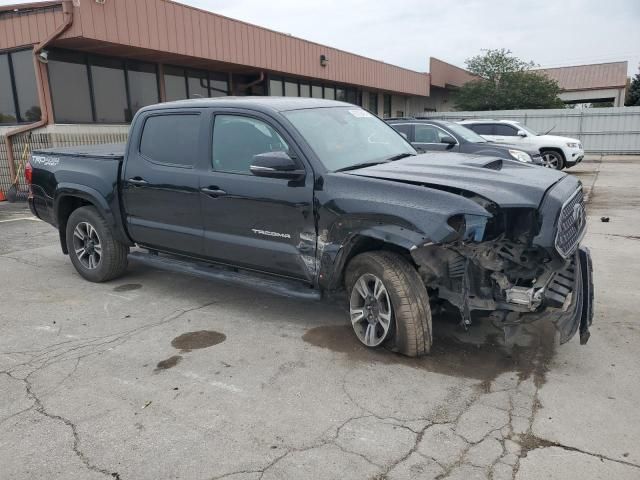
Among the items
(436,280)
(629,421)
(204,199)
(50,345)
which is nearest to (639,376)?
(629,421)

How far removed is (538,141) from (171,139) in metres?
13.9

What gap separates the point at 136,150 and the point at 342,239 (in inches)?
101

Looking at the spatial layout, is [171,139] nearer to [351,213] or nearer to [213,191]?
[213,191]

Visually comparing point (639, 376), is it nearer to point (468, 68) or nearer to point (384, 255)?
point (384, 255)

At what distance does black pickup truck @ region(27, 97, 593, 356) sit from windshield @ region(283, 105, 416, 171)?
0.05ft

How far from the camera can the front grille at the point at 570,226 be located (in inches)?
135

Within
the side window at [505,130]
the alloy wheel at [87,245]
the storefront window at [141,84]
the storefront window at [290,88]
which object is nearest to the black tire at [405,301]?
the alloy wheel at [87,245]

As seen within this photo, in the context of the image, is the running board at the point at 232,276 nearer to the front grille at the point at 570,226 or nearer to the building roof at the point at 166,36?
the front grille at the point at 570,226

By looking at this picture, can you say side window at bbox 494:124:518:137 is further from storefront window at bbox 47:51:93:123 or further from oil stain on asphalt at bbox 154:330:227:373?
oil stain on asphalt at bbox 154:330:227:373

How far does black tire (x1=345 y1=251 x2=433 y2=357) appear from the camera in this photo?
3.65 m

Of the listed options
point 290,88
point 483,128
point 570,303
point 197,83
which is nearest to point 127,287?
point 570,303

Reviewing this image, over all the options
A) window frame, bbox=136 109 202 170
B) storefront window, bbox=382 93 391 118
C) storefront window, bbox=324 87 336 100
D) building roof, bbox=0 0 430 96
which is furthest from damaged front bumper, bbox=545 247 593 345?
storefront window, bbox=382 93 391 118

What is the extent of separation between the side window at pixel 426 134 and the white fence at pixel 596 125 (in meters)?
15.8

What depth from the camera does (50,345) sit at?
14.0ft
